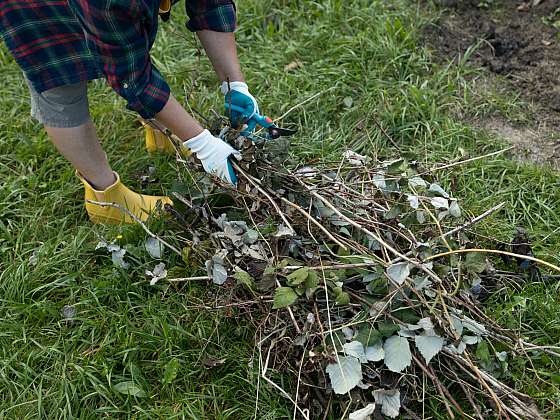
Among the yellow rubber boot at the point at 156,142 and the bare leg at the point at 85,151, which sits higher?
the bare leg at the point at 85,151

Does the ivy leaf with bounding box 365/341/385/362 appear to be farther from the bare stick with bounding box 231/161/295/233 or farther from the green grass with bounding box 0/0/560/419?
the bare stick with bounding box 231/161/295/233

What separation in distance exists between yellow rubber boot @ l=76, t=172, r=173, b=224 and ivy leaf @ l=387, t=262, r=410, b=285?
980 mm

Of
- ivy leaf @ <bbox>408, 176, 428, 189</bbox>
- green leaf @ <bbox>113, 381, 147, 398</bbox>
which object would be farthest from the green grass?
ivy leaf @ <bbox>408, 176, 428, 189</bbox>

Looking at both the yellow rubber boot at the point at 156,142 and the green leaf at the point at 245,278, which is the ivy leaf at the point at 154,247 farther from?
the yellow rubber boot at the point at 156,142

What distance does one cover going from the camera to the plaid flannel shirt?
1.69 m

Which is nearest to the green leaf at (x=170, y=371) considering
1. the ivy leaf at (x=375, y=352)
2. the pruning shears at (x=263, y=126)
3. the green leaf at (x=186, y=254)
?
the green leaf at (x=186, y=254)

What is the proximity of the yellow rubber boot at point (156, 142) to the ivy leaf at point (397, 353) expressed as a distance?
1.36 metres

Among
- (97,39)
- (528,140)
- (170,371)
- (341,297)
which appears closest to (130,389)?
(170,371)

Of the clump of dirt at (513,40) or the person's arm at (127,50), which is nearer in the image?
the person's arm at (127,50)

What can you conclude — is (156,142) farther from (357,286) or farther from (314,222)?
(357,286)

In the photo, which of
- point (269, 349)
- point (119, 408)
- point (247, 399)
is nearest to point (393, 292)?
point (269, 349)

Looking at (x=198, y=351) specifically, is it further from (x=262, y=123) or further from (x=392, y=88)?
(x=392, y=88)

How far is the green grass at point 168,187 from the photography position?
1.95 metres

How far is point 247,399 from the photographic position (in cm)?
192
